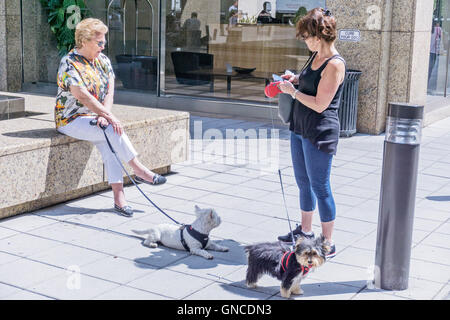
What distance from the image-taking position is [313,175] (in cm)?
480

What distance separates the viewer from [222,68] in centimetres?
1210

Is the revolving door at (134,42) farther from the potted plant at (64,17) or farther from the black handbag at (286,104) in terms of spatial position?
the black handbag at (286,104)

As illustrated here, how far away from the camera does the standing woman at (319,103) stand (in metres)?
4.64

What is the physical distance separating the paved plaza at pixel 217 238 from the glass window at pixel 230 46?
3.35 meters

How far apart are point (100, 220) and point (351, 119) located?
5.30 meters

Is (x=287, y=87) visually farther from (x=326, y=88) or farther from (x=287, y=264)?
(x=287, y=264)

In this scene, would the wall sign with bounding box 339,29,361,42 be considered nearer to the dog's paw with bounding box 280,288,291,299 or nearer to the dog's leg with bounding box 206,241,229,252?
the dog's leg with bounding box 206,241,229,252

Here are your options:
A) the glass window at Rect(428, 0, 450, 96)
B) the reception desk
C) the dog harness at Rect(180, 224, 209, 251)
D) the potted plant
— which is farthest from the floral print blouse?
the potted plant

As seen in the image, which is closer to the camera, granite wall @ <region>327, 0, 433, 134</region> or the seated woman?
the seated woman

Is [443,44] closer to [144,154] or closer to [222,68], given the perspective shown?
[222,68]

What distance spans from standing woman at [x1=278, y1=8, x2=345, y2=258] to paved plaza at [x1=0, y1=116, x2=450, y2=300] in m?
0.60

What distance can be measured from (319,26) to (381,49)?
18.6 ft

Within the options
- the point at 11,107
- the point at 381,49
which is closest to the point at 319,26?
the point at 11,107

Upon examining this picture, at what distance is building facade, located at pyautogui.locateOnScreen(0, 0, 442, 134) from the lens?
10125 mm
